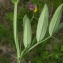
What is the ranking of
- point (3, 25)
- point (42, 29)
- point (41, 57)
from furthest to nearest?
point (3, 25) → point (41, 57) → point (42, 29)

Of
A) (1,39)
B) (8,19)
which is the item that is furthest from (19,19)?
(1,39)

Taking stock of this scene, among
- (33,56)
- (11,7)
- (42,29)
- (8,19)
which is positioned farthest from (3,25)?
(42,29)

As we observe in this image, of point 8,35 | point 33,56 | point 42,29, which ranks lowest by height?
point 33,56

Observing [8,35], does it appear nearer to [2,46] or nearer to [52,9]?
[2,46]

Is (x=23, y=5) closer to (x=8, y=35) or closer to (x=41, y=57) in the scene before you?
(x=8, y=35)

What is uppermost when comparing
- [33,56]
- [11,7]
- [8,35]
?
[11,7]

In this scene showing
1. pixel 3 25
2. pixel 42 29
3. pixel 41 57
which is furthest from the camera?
pixel 3 25

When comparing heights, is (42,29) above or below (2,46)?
above

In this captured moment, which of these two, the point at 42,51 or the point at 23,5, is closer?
the point at 42,51

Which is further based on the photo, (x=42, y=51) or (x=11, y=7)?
(x=11, y=7)
